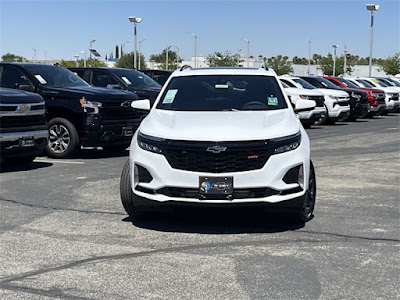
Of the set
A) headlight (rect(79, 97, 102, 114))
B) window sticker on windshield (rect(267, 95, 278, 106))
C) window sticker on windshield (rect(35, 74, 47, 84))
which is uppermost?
window sticker on windshield (rect(35, 74, 47, 84))

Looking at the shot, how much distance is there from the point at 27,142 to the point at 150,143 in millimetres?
4737

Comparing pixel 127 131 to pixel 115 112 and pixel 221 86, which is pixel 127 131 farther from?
pixel 221 86

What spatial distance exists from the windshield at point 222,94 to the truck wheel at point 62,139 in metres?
4.51

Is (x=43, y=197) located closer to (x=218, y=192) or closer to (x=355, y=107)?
(x=218, y=192)

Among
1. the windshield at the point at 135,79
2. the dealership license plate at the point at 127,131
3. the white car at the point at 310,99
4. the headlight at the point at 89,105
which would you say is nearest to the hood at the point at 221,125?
the headlight at the point at 89,105

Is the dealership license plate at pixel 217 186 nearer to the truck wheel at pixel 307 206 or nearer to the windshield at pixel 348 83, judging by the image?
the truck wheel at pixel 307 206

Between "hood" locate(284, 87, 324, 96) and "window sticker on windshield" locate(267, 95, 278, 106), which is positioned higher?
"window sticker on windshield" locate(267, 95, 278, 106)

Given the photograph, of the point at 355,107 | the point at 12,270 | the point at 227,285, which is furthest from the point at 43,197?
the point at 355,107

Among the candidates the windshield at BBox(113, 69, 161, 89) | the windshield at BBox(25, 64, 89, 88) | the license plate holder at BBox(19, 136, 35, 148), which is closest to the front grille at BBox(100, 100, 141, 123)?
the windshield at BBox(25, 64, 89, 88)

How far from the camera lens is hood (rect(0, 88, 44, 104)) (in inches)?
404

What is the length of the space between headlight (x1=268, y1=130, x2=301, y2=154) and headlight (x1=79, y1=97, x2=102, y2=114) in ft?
20.6

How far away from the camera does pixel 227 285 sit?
4.71 metres

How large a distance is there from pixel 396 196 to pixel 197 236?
346cm

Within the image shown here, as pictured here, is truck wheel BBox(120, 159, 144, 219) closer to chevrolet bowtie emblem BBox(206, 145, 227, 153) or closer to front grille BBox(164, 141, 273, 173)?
front grille BBox(164, 141, 273, 173)
